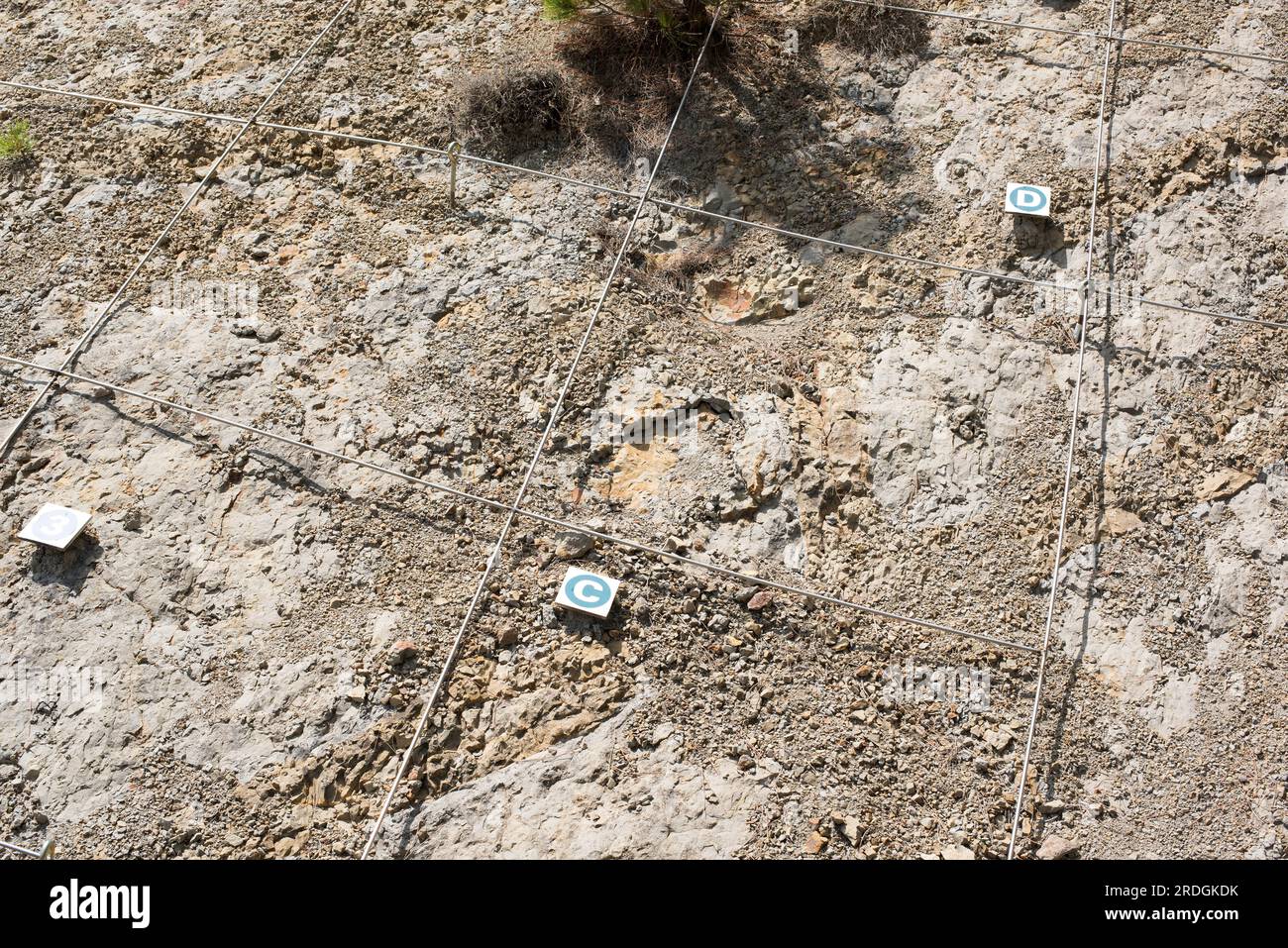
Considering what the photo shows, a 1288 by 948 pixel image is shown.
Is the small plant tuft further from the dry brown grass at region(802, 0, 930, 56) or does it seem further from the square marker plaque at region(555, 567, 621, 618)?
the dry brown grass at region(802, 0, 930, 56)

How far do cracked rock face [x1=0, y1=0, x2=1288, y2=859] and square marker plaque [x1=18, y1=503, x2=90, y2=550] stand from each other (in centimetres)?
10

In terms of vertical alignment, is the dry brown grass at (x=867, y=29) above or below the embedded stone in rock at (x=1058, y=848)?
above

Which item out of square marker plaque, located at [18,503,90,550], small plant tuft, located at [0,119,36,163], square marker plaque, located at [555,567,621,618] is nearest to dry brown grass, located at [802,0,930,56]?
square marker plaque, located at [555,567,621,618]

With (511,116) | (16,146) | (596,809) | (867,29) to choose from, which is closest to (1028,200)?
(867,29)

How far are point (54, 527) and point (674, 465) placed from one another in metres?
1.99

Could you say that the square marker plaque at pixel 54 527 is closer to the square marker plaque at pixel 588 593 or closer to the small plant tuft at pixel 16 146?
the square marker plaque at pixel 588 593

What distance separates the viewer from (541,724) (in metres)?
3.01

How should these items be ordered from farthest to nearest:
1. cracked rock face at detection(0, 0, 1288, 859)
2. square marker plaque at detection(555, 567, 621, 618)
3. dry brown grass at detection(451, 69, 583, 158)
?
dry brown grass at detection(451, 69, 583, 158), square marker plaque at detection(555, 567, 621, 618), cracked rock face at detection(0, 0, 1288, 859)

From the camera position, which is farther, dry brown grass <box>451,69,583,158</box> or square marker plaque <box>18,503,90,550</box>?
dry brown grass <box>451,69,583,158</box>

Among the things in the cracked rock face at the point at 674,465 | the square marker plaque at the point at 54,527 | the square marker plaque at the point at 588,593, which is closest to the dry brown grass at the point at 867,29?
the cracked rock face at the point at 674,465

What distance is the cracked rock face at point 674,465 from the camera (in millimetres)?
2918

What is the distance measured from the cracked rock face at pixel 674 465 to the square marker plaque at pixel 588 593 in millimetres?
88

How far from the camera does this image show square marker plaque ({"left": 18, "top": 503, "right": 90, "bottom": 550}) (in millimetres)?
3246

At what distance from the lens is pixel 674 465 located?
139 inches
